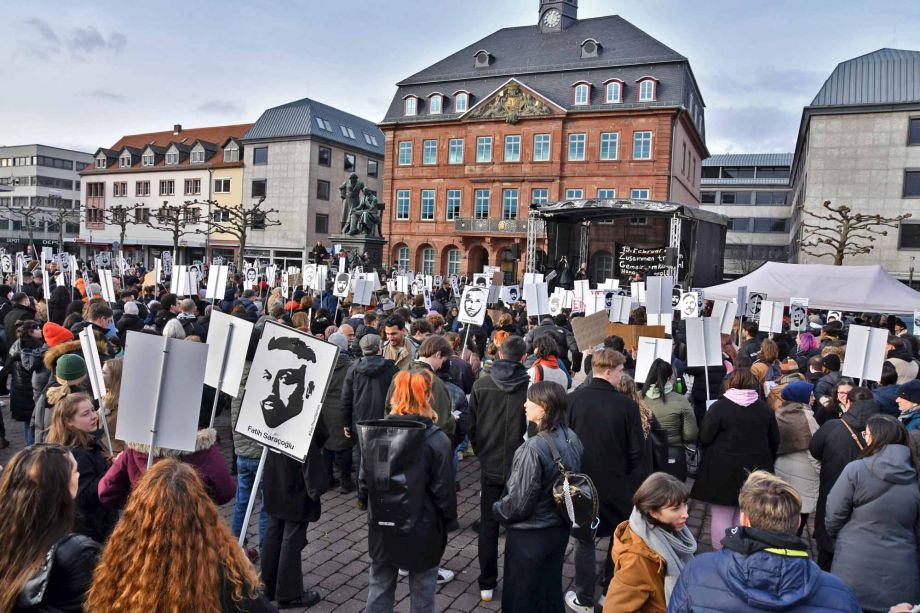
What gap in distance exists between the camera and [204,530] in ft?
7.25

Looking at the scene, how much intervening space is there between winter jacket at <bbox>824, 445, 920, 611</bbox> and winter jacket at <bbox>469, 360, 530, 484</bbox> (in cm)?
214

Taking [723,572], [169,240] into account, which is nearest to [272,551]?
[723,572]

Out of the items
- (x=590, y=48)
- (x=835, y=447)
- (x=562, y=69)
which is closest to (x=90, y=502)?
(x=835, y=447)

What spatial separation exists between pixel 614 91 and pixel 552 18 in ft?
30.3

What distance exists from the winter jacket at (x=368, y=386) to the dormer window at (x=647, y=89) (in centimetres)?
3912

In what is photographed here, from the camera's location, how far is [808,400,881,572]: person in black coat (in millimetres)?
4578

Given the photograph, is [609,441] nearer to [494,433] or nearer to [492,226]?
[494,433]

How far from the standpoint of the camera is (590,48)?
144 feet

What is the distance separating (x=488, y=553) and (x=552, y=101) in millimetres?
41530

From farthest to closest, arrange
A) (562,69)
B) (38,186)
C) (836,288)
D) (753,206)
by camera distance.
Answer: (38,186)
(753,206)
(562,69)
(836,288)

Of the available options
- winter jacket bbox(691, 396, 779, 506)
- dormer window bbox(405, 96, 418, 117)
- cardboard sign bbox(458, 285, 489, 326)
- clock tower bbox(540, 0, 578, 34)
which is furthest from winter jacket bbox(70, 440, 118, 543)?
clock tower bbox(540, 0, 578, 34)

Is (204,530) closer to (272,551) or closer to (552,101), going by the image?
(272,551)

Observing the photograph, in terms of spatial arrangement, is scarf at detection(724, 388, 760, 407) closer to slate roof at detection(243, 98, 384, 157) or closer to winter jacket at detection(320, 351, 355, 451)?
winter jacket at detection(320, 351, 355, 451)

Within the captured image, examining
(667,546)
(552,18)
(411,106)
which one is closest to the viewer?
(667,546)
